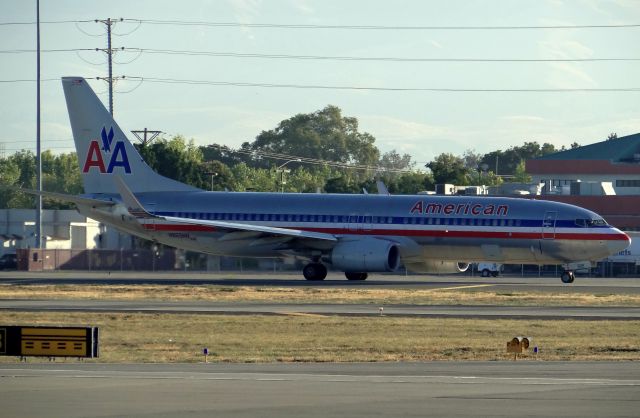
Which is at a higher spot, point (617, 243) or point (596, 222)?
point (596, 222)

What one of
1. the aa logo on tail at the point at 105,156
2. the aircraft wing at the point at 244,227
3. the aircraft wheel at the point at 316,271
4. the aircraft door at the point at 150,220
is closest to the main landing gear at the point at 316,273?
the aircraft wheel at the point at 316,271

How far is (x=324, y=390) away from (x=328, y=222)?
4273cm

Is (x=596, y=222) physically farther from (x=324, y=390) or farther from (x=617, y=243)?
(x=324, y=390)

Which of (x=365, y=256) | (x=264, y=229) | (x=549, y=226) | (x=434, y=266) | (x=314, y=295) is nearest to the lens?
(x=314, y=295)

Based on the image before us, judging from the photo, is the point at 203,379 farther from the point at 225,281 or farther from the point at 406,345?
the point at 225,281

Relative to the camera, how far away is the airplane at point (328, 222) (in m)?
63.0

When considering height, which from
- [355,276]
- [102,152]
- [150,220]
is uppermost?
[102,152]

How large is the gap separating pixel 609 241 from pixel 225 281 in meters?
19.5

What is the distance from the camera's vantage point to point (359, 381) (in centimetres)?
2472

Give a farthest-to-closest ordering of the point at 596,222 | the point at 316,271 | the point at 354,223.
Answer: the point at 316,271, the point at 354,223, the point at 596,222

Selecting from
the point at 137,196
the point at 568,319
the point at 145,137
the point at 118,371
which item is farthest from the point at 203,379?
the point at 145,137

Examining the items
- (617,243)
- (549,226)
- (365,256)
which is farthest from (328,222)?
(617,243)

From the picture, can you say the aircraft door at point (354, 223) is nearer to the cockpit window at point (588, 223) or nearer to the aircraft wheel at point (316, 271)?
the aircraft wheel at point (316, 271)

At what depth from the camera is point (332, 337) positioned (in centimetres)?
3547
